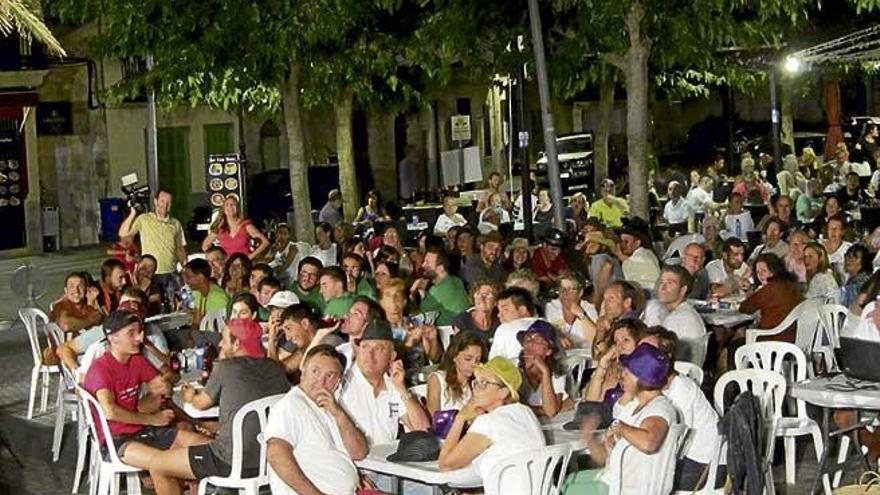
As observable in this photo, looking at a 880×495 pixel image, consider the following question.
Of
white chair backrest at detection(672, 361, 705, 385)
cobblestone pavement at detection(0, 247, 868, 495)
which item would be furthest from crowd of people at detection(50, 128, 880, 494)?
cobblestone pavement at detection(0, 247, 868, 495)

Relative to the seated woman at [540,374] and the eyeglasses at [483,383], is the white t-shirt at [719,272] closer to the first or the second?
the seated woman at [540,374]

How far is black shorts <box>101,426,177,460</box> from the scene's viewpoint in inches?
437

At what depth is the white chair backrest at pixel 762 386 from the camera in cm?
1079

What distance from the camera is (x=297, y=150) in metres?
23.9

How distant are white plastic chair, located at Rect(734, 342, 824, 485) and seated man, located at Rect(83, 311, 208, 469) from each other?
367 cm

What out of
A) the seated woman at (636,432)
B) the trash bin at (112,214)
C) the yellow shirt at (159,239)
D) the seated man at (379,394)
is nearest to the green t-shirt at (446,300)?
the seated man at (379,394)

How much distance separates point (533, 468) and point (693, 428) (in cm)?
106

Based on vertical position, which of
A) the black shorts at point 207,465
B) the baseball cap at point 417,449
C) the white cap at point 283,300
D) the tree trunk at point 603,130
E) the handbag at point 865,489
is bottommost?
the handbag at point 865,489

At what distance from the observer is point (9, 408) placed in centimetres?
1656

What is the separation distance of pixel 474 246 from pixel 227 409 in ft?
23.4

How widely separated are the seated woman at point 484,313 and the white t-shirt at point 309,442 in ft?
11.1

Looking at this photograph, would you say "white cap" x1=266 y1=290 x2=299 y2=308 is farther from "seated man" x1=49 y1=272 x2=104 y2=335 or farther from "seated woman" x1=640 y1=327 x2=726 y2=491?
"seated woman" x1=640 y1=327 x2=726 y2=491

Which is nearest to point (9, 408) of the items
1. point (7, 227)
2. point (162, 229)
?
point (162, 229)

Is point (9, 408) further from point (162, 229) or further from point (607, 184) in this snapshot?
point (607, 184)
